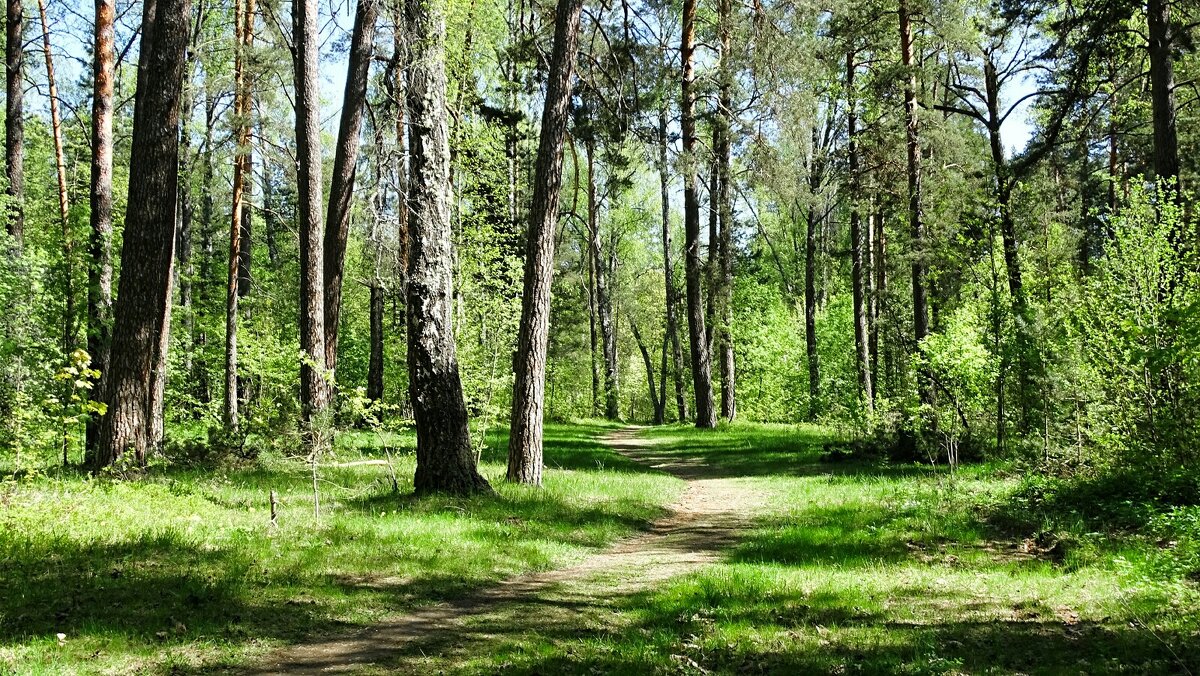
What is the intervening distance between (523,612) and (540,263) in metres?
5.73

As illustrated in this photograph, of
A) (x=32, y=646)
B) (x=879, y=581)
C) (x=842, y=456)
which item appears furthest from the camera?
(x=842, y=456)

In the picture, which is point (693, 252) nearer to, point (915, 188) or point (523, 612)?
point (915, 188)

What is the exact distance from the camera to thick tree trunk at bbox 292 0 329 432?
13.5m

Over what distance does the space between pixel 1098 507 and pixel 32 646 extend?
9889mm

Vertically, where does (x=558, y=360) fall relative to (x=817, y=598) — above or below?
above

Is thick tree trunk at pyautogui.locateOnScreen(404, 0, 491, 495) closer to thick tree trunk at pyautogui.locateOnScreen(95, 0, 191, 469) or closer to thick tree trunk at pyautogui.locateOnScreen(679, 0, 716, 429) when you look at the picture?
thick tree trunk at pyautogui.locateOnScreen(95, 0, 191, 469)

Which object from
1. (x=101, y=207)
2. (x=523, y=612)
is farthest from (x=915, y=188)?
(x=101, y=207)

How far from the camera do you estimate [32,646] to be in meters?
4.31

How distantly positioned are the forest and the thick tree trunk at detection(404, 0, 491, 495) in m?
0.04

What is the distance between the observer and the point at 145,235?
9438 mm

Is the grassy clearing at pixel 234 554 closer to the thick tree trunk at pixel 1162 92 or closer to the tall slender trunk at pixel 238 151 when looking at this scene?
the tall slender trunk at pixel 238 151

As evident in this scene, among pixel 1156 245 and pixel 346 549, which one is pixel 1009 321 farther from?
pixel 346 549

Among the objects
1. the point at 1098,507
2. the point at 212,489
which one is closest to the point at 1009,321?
the point at 1098,507

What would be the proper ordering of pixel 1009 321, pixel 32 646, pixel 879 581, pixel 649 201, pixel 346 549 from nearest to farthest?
1. pixel 32 646
2. pixel 879 581
3. pixel 346 549
4. pixel 1009 321
5. pixel 649 201
